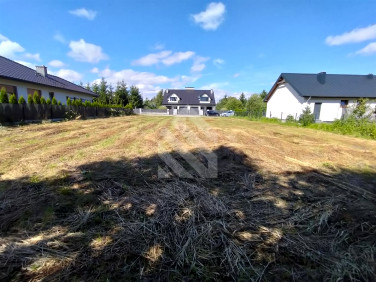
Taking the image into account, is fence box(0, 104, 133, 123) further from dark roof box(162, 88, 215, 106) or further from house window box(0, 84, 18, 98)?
dark roof box(162, 88, 215, 106)

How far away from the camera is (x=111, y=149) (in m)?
5.27

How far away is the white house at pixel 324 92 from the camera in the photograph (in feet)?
60.0

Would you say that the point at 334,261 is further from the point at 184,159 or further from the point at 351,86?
the point at 351,86

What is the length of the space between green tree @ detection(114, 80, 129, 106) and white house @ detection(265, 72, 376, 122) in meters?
30.8

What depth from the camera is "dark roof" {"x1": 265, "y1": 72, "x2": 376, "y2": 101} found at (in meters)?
18.3

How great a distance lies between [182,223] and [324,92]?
862 inches

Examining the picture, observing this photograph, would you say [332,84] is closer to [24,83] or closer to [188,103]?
[188,103]

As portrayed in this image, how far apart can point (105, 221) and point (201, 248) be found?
112cm

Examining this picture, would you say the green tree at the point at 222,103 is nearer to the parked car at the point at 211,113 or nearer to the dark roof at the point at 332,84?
the parked car at the point at 211,113

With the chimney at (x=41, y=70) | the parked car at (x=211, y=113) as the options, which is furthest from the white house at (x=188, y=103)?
the chimney at (x=41, y=70)

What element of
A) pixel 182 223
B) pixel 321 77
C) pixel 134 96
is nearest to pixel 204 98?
pixel 134 96

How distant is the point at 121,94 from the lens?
39906mm

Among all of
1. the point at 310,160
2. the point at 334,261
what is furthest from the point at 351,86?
the point at 334,261

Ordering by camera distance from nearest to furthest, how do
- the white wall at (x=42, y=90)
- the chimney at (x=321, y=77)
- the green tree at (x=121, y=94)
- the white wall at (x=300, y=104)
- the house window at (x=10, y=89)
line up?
the house window at (x=10, y=89)
the white wall at (x=42, y=90)
the white wall at (x=300, y=104)
the chimney at (x=321, y=77)
the green tree at (x=121, y=94)
